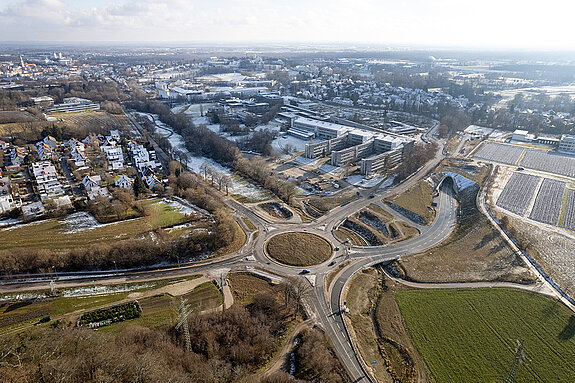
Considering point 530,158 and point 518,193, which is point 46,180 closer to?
point 518,193

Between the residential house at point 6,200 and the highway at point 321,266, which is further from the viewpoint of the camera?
the residential house at point 6,200

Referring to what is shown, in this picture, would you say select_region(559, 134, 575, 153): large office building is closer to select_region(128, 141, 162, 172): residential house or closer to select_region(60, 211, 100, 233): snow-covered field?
select_region(128, 141, 162, 172): residential house

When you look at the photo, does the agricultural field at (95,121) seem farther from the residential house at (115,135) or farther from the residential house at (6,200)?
the residential house at (6,200)

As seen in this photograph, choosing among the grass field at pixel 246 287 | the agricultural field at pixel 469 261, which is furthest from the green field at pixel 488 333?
the grass field at pixel 246 287

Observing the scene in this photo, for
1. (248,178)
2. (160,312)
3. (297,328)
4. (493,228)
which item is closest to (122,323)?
(160,312)

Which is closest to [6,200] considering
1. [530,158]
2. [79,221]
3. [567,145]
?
[79,221]

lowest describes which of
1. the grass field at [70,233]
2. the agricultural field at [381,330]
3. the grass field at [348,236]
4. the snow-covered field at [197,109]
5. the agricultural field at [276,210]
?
the agricultural field at [381,330]
